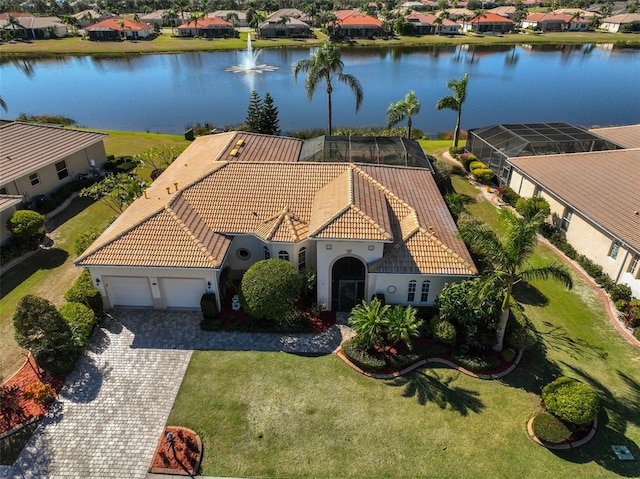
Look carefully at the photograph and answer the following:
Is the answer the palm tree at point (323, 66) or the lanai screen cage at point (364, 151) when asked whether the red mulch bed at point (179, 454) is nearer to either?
the lanai screen cage at point (364, 151)

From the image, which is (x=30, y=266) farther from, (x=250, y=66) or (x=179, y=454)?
(x=250, y=66)

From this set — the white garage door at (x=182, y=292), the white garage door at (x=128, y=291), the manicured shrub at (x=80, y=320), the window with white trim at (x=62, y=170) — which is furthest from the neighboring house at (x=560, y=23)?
the manicured shrub at (x=80, y=320)

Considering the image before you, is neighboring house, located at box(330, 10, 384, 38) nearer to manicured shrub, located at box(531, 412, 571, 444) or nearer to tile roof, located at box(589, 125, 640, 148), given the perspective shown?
tile roof, located at box(589, 125, 640, 148)

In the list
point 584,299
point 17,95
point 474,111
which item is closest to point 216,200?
point 584,299

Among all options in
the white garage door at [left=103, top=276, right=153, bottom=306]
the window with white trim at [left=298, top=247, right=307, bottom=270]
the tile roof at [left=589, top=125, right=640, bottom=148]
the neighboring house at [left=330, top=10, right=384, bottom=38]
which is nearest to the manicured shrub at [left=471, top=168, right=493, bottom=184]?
the tile roof at [left=589, top=125, right=640, bottom=148]

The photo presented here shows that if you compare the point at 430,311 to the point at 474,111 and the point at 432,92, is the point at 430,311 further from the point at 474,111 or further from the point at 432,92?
the point at 432,92

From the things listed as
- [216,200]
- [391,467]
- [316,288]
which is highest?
[216,200]
